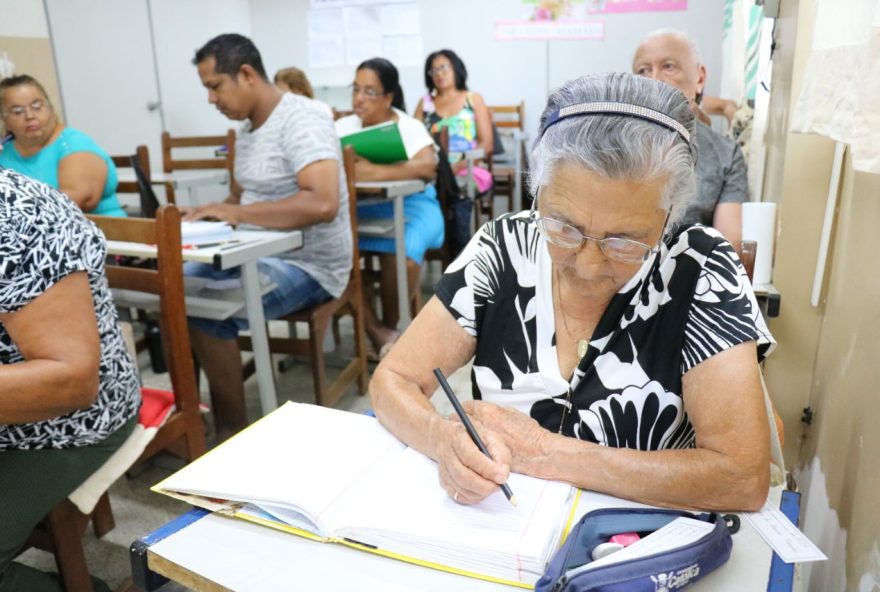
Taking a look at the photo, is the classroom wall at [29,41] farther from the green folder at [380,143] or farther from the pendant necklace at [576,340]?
the pendant necklace at [576,340]

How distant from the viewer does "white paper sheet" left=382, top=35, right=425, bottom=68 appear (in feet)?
17.9

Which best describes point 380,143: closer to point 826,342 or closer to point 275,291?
point 275,291

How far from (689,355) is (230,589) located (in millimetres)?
649

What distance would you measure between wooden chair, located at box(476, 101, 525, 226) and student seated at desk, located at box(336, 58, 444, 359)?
1596mm

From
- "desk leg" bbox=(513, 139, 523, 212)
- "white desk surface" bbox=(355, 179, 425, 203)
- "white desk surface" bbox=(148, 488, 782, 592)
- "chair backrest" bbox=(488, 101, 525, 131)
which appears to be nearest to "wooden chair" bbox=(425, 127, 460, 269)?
"white desk surface" bbox=(355, 179, 425, 203)

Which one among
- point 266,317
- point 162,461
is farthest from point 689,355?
point 162,461

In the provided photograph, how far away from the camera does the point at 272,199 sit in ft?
7.96

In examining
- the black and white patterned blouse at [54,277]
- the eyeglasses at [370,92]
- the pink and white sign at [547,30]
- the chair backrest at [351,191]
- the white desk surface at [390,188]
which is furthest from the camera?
the pink and white sign at [547,30]

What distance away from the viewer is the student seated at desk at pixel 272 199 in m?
2.20

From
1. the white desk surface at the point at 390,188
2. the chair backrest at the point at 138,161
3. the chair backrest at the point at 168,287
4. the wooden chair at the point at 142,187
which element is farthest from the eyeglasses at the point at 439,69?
the chair backrest at the point at 168,287

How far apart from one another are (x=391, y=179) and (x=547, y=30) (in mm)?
2759

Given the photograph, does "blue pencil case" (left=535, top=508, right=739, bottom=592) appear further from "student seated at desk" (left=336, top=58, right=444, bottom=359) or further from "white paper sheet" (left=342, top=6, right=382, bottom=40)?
"white paper sheet" (left=342, top=6, right=382, bottom=40)

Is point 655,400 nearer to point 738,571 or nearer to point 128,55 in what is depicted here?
point 738,571

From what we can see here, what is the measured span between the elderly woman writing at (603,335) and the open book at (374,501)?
0.04 meters
